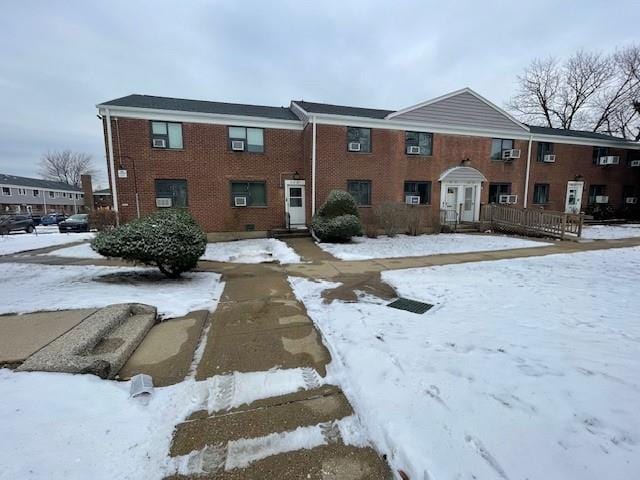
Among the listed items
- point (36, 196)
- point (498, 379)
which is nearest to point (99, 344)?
point (498, 379)

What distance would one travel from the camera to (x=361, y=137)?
1427 centimetres

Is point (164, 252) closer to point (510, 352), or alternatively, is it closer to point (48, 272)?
point (48, 272)

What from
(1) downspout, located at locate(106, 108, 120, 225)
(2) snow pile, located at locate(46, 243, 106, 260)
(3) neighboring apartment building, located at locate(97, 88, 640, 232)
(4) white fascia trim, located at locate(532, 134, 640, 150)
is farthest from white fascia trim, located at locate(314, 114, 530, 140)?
(2) snow pile, located at locate(46, 243, 106, 260)

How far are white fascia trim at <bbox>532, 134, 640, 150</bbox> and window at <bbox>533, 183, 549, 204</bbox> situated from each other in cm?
269

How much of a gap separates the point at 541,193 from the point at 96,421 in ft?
74.1

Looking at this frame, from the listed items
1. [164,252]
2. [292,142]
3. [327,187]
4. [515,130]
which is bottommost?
[164,252]

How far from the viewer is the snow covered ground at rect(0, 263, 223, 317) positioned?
14.9 ft

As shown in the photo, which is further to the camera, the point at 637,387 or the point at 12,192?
the point at 12,192

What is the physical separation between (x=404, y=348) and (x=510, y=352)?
1123 millimetres

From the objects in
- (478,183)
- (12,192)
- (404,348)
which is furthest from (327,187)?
(12,192)

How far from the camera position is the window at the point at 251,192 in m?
13.8

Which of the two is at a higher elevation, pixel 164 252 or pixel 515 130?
pixel 515 130

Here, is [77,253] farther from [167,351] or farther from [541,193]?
[541,193]

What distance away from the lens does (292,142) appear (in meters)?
14.3
